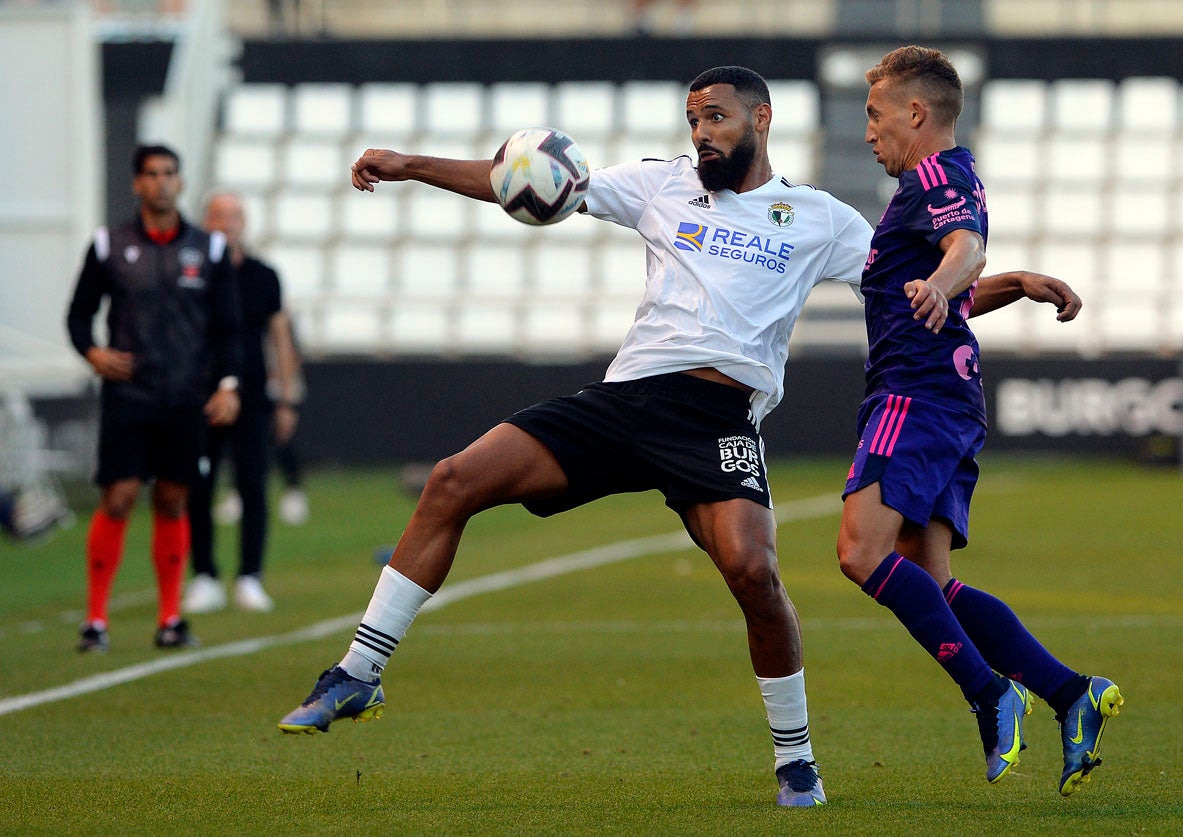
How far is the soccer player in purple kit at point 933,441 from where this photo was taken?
173 inches

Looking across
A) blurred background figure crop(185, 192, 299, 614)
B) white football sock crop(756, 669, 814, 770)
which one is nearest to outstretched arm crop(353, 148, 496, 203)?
white football sock crop(756, 669, 814, 770)

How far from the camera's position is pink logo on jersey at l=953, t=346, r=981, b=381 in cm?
457

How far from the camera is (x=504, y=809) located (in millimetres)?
4371

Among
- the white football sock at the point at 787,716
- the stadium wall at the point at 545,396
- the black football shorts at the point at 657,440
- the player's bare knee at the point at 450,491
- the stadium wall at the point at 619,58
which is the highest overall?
the stadium wall at the point at 619,58

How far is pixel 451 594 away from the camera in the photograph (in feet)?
32.8

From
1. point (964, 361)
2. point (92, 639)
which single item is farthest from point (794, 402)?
point (964, 361)

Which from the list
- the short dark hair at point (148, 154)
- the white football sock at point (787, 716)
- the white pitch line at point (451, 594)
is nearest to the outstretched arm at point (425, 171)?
the white football sock at point (787, 716)

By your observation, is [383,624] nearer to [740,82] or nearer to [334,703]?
[334,703]

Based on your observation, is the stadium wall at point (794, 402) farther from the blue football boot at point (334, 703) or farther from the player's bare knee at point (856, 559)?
the player's bare knee at point (856, 559)

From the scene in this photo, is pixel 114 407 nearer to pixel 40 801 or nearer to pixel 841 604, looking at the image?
pixel 40 801

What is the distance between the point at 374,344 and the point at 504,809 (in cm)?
2045

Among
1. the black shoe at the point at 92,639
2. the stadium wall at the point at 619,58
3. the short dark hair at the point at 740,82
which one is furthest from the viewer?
the stadium wall at the point at 619,58

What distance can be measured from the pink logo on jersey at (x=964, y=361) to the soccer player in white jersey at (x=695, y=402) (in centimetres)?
29

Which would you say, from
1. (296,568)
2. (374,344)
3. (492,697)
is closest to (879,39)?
(374,344)
